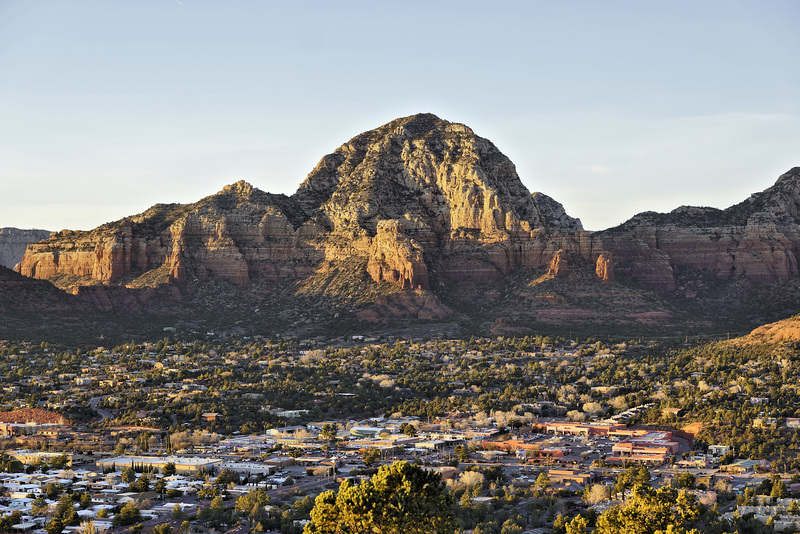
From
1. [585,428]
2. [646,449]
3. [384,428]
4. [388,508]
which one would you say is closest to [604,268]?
[585,428]

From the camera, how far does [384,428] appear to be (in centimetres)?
11688

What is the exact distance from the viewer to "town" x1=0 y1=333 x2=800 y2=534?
80125 mm

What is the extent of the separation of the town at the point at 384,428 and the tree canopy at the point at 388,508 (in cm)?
1983

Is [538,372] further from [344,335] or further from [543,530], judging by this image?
[543,530]

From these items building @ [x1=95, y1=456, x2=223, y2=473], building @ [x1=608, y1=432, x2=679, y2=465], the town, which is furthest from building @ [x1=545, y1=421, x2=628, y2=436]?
building @ [x1=95, y1=456, x2=223, y2=473]

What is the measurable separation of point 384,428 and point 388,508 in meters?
65.6

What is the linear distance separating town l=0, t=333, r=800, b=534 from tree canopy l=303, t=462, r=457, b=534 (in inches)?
781

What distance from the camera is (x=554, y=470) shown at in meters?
93.9

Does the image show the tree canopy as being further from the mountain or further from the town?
the mountain

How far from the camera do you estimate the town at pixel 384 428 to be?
263 ft

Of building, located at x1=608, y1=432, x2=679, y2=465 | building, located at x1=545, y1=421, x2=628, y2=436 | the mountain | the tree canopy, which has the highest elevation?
the mountain

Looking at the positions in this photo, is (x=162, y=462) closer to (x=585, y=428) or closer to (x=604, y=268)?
(x=585, y=428)

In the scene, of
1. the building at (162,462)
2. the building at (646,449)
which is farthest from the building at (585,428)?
the building at (162,462)

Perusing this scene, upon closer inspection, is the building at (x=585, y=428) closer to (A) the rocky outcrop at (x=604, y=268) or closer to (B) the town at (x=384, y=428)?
(B) the town at (x=384, y=428)
